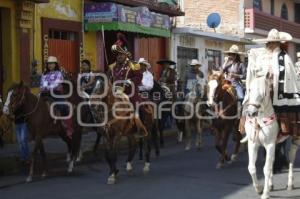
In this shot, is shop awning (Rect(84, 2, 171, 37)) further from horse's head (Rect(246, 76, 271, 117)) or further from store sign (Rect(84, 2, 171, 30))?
horse's head (Rect(246, 76, 271, 117))

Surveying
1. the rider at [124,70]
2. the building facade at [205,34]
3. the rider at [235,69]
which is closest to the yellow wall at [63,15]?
the rider at [235,69]

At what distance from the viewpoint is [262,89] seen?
8.63 metres

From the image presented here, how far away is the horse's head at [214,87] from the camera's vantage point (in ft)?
39.5

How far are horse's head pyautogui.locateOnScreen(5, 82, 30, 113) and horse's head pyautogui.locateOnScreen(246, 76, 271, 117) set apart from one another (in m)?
4.68

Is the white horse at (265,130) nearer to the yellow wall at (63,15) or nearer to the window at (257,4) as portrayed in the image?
the yellow wall at (63,15)

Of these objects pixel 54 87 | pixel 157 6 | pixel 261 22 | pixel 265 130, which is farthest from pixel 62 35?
pixel 261 22

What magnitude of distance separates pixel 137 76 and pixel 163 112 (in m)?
6.27

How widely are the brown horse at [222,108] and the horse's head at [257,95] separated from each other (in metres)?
3.31

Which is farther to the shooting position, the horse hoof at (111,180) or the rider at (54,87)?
the rider at (54,87)

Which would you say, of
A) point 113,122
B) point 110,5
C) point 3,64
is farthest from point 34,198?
point 110,5

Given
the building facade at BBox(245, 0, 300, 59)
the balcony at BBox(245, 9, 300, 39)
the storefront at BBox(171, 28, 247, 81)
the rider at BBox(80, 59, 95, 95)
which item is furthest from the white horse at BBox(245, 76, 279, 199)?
the balcony at BBox(245, 9, 300, 39)

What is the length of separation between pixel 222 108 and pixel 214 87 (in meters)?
0.69

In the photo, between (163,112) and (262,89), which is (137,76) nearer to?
(262,89)

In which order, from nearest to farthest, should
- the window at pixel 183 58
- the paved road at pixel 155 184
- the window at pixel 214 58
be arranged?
the paved road at pixel 155 184 < the window at pixel 183 58 < the window at pixel 214 58
